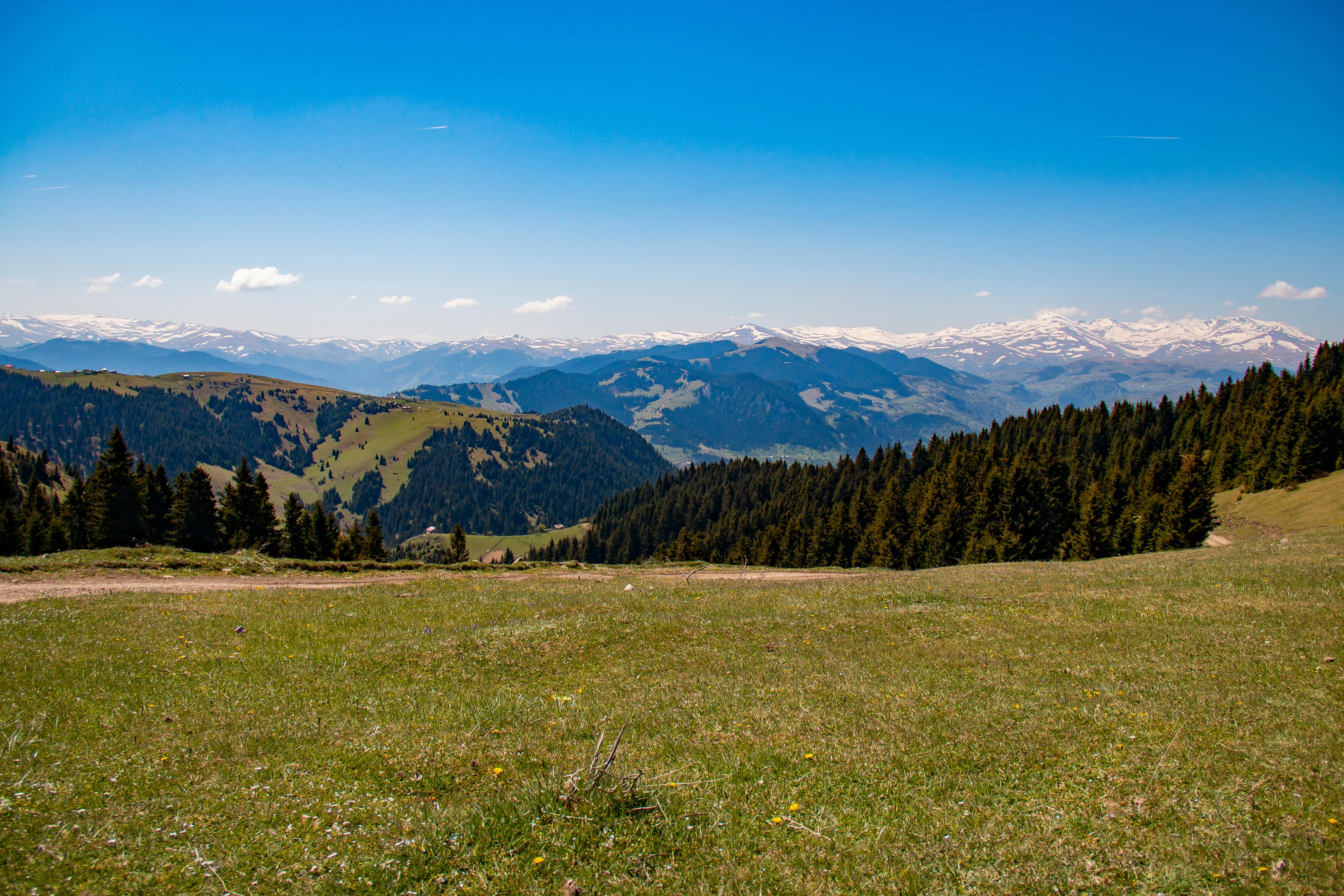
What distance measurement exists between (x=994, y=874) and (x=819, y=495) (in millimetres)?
128935

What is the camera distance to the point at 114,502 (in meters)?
67.5

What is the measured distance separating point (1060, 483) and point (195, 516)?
→ 107271mm

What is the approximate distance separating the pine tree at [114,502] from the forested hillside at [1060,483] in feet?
236

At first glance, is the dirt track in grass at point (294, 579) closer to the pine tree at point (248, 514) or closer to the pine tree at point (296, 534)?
the pine tree at point (248, 514)

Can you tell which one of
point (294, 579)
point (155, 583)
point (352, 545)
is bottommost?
point (352, 545)

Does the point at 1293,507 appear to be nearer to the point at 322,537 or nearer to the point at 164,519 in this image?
the point at 322,537

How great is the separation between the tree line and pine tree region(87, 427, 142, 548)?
0.28 feet

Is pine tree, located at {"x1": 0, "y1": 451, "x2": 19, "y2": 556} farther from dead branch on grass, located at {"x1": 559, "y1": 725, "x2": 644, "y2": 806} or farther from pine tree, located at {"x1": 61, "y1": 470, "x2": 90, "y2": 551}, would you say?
dead branch on grass, located at {"x1": 559, "y1": 725, "x2": 644, "y2": 806}

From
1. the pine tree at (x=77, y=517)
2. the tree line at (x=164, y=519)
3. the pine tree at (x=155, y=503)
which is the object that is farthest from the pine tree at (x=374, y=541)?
the pine tree at (x=77, y=517)

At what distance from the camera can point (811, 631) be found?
22.6m

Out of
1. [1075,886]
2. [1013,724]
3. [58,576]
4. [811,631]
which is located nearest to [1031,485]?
[811,631]

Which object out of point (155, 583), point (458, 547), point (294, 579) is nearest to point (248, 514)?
point (458, 547)

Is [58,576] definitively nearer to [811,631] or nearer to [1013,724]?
[811,631]

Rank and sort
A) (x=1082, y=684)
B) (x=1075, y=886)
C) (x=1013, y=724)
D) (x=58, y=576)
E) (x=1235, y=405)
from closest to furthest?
(x=1075, y=886) < (x=1013, y=724) < (x=1082, y=684) < (x=58, y=576) < (x=1235, y=405)
